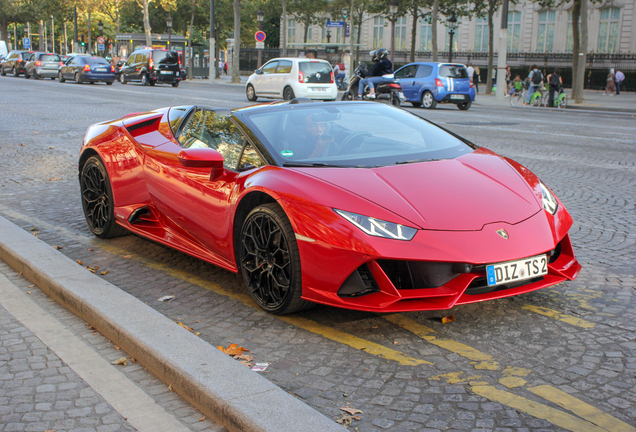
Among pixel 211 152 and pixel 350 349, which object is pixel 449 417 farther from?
pixel 211 152

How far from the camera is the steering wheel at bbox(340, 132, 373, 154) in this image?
4.39m

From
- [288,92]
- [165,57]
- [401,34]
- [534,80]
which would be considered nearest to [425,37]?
[401,34]

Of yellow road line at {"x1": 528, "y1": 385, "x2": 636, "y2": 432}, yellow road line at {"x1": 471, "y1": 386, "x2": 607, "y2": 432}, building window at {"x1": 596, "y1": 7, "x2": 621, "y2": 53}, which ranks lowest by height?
yellow road line at {"x1": 471, "y1": 386, "x2": 607, "y2": 432}

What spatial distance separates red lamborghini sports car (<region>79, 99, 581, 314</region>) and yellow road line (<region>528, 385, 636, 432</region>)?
2.02 feet

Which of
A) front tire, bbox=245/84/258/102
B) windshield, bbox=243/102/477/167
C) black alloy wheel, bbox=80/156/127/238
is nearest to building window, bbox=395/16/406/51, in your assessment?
front tire, bbox=245/84/258/102

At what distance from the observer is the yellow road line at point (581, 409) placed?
8.57ft

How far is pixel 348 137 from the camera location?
179 inches

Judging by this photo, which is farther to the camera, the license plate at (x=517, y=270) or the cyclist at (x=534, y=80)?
the cyclist at (x=534, y=80)

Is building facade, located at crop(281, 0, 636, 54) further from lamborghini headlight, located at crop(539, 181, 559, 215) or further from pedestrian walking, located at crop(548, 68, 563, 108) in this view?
lamborghini headlight, located at crop(539, 181, 559, 215)

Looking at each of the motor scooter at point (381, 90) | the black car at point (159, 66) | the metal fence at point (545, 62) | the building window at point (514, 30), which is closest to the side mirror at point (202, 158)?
the motor scooter at point (381, 90)

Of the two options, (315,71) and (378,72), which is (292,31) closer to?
(315,71)

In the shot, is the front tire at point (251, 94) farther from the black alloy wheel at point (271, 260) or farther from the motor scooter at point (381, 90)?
the black alloy wheel at point (271, 260)

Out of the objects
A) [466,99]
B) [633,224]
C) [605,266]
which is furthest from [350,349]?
[466,99]

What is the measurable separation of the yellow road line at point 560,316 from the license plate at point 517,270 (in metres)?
0.31
